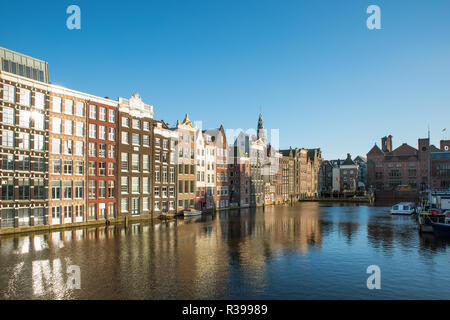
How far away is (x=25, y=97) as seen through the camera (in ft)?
170

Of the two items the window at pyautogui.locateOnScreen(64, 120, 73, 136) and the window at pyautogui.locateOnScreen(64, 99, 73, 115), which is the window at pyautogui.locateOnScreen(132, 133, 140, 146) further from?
the window at pyautogui.locateOnScreen(64, 99, 73, 115)

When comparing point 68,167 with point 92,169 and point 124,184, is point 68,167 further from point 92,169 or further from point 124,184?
point 124,184

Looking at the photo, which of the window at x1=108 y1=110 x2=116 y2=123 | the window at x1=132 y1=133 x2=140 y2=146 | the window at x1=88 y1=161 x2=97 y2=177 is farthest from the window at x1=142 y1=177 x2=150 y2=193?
the window at x1=108 y1=110 x2=116 y2=123

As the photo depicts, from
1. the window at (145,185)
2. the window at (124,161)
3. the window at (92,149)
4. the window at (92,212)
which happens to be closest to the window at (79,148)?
the window at (92,149)

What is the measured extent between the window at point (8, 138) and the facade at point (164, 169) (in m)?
28.4

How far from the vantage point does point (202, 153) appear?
92125 millimetres

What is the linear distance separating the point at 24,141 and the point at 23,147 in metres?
0.92

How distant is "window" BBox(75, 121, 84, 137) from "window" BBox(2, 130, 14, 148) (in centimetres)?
1084

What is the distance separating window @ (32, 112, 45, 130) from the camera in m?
53.0

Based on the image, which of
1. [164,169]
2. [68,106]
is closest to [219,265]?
[68,106]

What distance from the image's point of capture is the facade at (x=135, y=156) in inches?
2625

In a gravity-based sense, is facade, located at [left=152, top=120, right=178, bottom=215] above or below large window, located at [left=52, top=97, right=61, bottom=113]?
below
